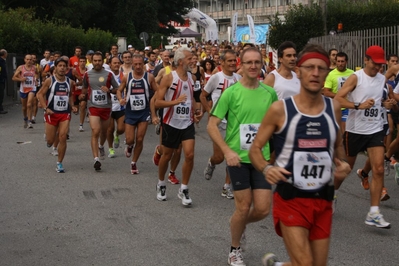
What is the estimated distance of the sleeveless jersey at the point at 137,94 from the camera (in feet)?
41.6

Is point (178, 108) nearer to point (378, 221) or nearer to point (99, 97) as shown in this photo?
point (378, 221)

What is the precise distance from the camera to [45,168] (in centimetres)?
1332

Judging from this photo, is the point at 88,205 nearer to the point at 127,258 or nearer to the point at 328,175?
the point at 127,258

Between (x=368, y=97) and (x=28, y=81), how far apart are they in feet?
46.7

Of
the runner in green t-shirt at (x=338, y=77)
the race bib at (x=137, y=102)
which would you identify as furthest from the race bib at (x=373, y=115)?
the race bib at (x=137, y=102)

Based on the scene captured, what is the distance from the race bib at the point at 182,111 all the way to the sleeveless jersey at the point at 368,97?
228 centimetres

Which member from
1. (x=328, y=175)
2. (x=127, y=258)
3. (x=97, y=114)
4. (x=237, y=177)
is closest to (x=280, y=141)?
(x=328, y=175)

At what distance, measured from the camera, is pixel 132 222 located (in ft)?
29.3

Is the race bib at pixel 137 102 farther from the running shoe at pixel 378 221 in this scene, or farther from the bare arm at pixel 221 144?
the bare arm at pixel 221 144

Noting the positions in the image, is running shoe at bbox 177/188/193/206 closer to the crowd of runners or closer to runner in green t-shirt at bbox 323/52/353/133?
the crowd of runners

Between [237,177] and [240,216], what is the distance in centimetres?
35

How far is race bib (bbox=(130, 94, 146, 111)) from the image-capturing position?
1265 centimetres

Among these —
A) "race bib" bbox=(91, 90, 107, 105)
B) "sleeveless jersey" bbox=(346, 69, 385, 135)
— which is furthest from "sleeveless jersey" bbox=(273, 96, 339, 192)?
"race bib" bbox=(91, 90, 107, 105)

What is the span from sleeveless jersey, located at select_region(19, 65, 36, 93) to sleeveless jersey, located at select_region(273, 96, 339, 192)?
54.9 feet
